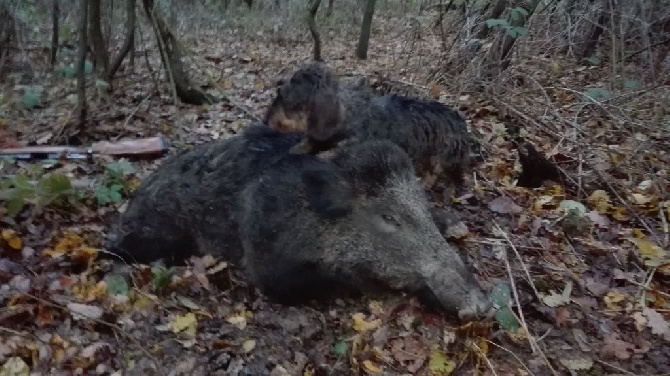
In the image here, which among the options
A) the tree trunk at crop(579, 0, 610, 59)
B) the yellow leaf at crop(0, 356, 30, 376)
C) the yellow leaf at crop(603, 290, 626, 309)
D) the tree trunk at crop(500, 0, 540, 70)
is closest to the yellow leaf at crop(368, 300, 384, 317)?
the yellow leaf at crop(603, 290, 626, 309)

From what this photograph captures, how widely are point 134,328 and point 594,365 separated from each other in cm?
220

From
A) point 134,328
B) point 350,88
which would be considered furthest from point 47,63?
point 134,328

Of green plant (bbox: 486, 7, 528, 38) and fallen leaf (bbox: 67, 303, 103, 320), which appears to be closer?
fallen leaf (bbox: 67, 303, 103, 320)

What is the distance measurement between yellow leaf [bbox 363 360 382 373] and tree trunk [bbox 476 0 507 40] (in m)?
5.18

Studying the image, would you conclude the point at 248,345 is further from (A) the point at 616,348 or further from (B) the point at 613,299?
(B) the point at 613,299

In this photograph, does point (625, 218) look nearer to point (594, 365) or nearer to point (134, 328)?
point (594, 365)

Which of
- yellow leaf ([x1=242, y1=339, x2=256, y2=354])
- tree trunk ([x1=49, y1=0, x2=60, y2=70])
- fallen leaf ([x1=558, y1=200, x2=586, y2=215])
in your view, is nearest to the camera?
yellow leaf ([x1=242, y1=339, x2=256, y2=354])

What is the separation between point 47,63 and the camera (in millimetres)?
8328

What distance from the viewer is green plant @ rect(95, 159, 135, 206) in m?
4.39

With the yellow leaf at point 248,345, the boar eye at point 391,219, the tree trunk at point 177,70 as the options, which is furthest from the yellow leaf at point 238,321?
the tree trunk at point 177,70

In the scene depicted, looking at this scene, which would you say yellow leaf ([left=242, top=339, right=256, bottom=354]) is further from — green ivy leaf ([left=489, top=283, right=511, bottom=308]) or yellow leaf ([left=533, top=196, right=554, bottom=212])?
yellow leaf ([left=533, top=196, right=554, bottom=212])

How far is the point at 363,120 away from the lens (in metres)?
4.00

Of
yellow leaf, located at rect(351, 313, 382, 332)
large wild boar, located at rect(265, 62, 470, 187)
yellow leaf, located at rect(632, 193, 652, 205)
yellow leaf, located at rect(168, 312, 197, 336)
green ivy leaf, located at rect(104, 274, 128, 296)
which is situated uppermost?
large wild boar, located at rect(265, 62, 470, 187)

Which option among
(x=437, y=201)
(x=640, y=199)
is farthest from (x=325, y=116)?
(x=640, y=199)
